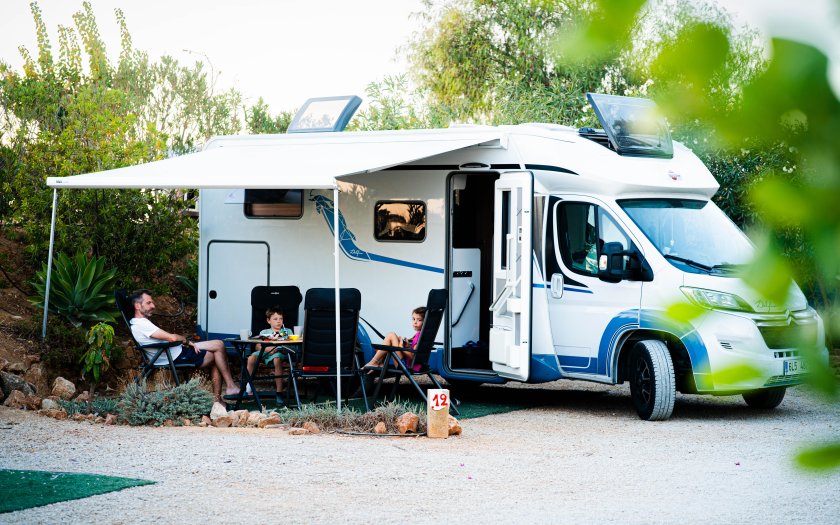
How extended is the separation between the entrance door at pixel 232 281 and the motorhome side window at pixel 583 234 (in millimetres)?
3150

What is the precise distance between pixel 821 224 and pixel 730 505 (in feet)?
18.0

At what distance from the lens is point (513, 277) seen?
Result: 30.8 ft

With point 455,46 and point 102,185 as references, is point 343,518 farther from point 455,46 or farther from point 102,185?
point 455,46

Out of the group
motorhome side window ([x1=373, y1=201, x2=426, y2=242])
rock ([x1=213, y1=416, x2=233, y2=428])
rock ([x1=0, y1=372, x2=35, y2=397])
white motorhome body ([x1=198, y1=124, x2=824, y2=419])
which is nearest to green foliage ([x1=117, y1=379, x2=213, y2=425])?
rock ([x1=213, y1=416, x2=233, y2=428])

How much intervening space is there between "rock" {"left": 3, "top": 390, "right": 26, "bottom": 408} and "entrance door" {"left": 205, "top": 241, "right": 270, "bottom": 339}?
247 centimetres

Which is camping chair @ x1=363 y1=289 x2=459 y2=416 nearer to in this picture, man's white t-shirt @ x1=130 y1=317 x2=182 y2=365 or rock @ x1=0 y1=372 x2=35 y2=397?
man's white t-shirt @ x1=130 y1=317 x2=182 y2=365

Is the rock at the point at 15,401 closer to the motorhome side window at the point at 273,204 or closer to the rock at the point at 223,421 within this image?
the rock at the point at 223,421

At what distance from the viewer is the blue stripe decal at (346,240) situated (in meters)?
10.3

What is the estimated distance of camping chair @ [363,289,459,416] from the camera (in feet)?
29.4

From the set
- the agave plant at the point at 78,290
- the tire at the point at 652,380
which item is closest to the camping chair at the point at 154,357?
the agave plant at the point at 78,290

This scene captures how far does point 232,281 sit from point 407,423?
12.0 ft

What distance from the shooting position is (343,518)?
17.8 feet

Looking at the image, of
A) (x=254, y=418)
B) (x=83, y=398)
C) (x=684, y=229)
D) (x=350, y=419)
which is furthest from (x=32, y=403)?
(x=684, y=229)

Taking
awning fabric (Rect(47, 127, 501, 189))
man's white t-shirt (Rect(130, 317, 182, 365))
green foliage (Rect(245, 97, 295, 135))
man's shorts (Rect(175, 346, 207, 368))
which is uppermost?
Answer: green foliage (Rect(245, 97, 295, 135))
